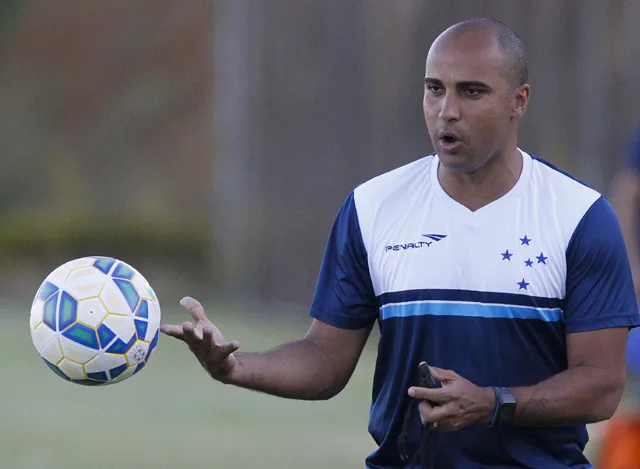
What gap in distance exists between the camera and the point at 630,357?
778 centimetres

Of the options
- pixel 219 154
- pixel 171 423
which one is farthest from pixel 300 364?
pixel 219 154

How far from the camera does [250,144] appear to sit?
16.9m

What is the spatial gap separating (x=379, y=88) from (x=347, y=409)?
4.99 m

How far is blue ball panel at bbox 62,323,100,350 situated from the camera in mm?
4988

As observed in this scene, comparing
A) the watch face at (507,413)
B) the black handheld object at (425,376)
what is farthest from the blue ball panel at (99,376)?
the watch face at (507,413)

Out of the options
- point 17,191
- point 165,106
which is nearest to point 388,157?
point 165,106

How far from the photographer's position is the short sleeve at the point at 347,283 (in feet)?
17.3

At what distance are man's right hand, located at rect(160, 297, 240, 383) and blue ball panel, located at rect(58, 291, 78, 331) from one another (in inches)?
15.7

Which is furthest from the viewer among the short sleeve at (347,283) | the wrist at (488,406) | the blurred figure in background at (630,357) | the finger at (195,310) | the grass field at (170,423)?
the grass field at (170,423)

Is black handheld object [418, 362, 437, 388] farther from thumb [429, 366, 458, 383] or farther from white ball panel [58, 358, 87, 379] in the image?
white ball panel [58, 358, 87, 379]

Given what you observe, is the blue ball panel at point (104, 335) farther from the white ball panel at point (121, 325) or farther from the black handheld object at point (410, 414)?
the black handheld object at point (410, 414)

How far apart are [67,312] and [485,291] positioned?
1480 mm

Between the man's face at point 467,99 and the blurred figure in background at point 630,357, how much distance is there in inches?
112

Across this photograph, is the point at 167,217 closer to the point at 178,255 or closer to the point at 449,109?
the point at 178,255
